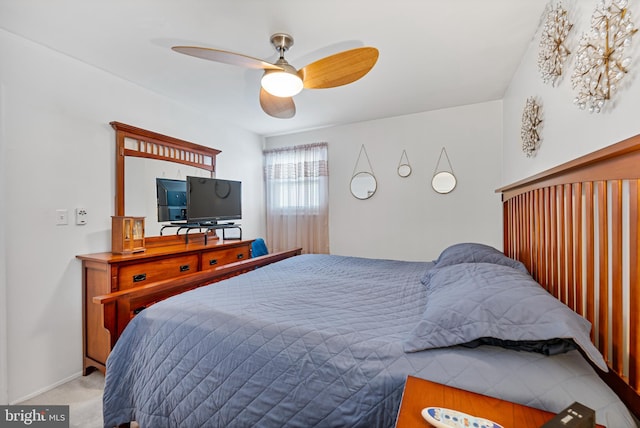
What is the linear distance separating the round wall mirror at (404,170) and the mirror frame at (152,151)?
2257mm

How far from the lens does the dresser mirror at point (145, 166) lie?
2.43 meters

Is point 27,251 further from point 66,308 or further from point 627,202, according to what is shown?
point 627,202

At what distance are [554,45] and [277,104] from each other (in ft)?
5.60

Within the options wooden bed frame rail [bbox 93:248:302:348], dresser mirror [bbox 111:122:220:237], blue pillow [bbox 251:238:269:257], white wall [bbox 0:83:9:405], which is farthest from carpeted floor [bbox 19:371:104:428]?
blue pillow [bbox 251:238:269:257]

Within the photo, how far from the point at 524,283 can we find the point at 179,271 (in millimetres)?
2444

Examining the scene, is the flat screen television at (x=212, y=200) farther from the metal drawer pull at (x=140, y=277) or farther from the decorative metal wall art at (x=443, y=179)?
the decorative metal wall art at (x=443, y=179)

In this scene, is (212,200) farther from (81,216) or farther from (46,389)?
(46,389)

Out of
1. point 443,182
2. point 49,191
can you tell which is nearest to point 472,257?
point 443,182

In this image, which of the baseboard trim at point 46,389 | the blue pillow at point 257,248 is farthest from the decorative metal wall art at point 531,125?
the baseboard trim at point 46,389

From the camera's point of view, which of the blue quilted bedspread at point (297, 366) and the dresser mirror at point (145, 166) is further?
the dresser mirror at point (145, 166)

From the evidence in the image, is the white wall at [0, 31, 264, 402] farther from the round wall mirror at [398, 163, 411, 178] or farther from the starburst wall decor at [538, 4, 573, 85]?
the starburst wall decor at [538, 4, 573, 85]

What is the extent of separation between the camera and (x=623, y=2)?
0.88m

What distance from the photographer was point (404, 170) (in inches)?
135

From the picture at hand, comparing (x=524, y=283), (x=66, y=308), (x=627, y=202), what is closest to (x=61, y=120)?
(x=66, y=308)
